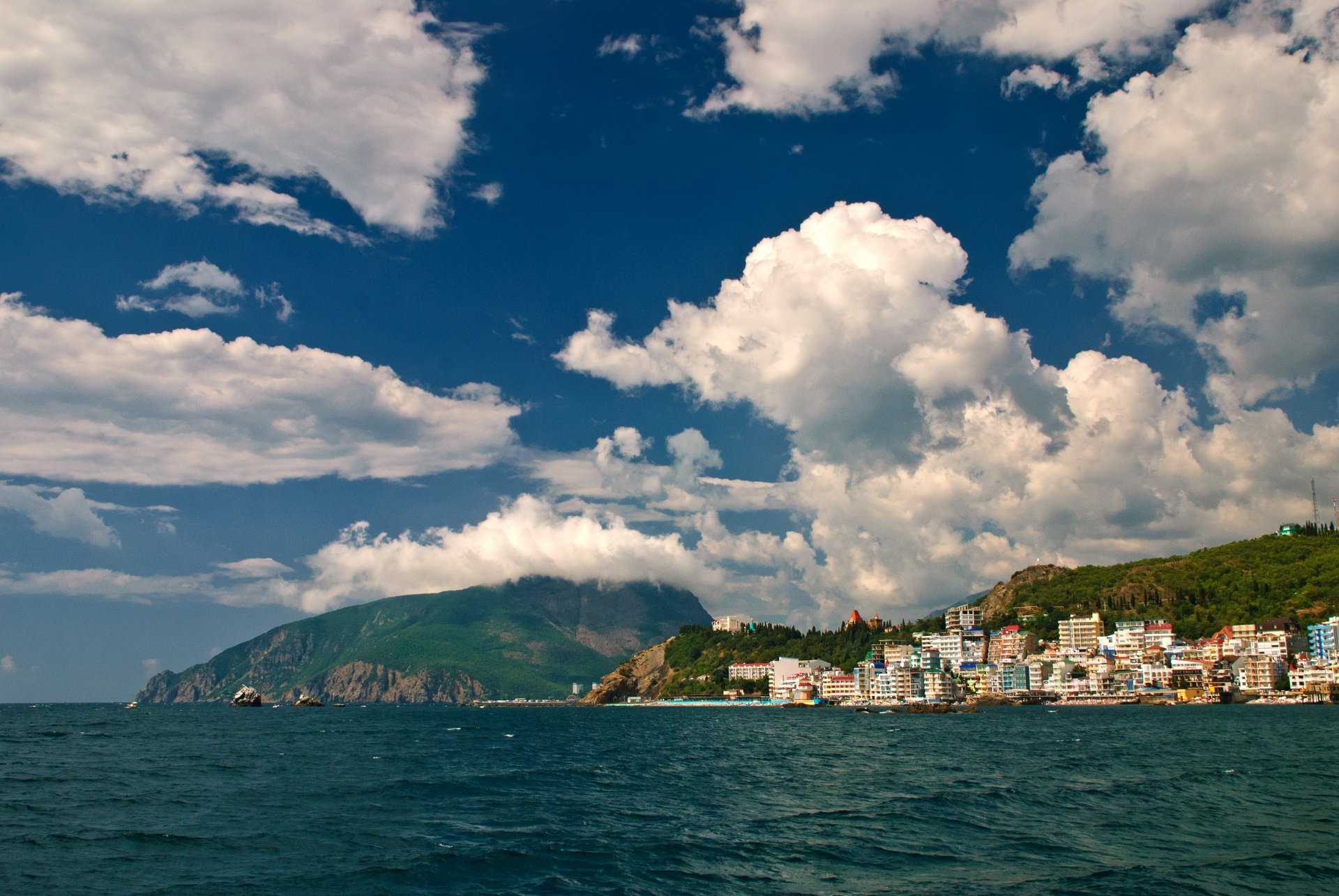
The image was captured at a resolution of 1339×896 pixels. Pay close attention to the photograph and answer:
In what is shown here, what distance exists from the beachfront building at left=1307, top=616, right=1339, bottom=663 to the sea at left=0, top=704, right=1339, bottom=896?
12347 centimetres

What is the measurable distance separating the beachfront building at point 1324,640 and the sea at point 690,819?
12347 cm

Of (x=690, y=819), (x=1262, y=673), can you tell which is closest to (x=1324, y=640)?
(x=1262, y=673)

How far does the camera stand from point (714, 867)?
35031 mm

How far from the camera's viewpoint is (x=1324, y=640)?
19138 cm

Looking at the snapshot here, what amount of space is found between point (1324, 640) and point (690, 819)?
207962mm

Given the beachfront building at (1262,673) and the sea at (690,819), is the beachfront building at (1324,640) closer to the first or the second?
the beachfront building at (1262,673)

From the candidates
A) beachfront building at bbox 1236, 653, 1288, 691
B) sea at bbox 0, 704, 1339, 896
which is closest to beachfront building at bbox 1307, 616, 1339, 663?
beachfront building at bbox 1236, 653, 1288, 691

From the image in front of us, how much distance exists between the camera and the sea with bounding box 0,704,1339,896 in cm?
3250

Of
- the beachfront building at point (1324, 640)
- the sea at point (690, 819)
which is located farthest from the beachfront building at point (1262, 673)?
the sea at point (690, 819)

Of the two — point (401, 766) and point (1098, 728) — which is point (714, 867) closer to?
point (401, 766)

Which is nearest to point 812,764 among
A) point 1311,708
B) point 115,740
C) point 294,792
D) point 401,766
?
point 401,766

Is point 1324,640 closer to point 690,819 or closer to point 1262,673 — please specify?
point 1262,673

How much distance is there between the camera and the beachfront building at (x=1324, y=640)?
188m

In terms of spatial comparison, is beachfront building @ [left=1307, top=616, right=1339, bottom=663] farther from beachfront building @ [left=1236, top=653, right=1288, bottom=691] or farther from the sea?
the sea
